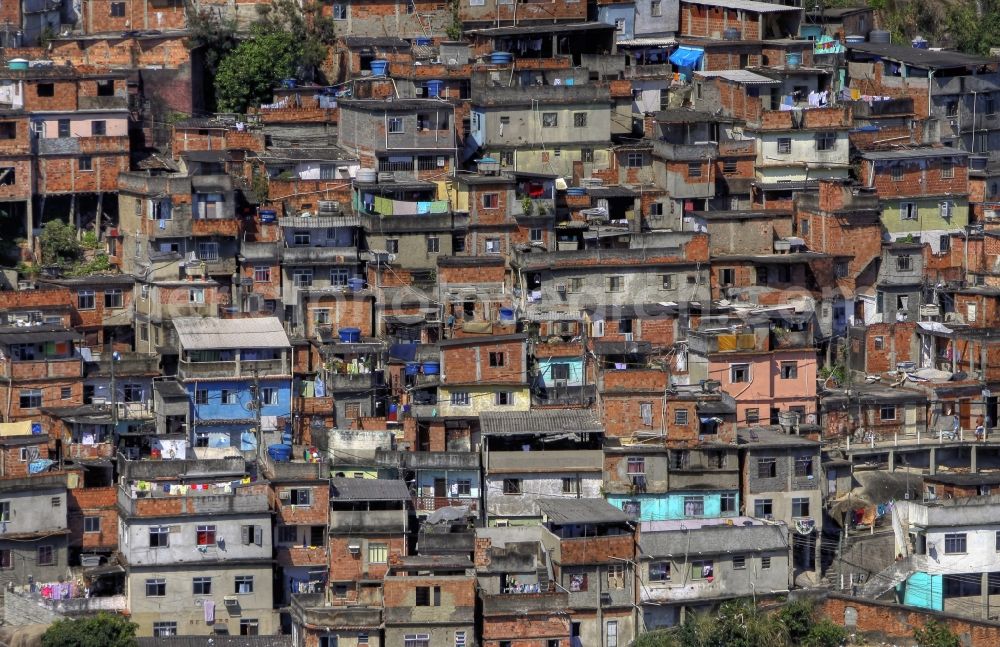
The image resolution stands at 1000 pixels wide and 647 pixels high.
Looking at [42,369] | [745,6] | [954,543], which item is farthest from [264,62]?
[954,543]

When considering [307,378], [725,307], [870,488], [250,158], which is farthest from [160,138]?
[870,488]

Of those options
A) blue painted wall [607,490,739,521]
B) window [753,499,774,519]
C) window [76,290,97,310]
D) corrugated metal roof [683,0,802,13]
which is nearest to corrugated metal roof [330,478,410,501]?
blue painted wall [607,490,739,521]

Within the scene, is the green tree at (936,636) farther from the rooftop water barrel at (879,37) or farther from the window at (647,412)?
the rooftop water barrel at (879,37)

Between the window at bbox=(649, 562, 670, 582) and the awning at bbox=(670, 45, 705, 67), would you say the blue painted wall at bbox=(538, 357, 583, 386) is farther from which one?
the awning at bbox=(670, 45, 705, 67)

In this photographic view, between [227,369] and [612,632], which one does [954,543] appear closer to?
[612,632]

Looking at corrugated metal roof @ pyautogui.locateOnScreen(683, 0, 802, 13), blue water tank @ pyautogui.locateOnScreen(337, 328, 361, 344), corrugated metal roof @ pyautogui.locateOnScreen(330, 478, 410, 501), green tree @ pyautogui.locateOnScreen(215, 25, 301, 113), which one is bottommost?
corrugated metal roof @ pyautogui.locateOnScreen(330, 478, 410, 501)

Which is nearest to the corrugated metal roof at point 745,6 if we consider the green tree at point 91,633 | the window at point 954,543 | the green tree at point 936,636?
the window at point 954,543
